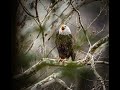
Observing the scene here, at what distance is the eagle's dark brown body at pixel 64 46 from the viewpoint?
8.44ft

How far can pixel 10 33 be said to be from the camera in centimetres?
262

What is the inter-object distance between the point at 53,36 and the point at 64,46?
0.37 ft

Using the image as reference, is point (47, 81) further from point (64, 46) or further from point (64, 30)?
point (64, 30)

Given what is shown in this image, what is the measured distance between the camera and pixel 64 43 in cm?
258

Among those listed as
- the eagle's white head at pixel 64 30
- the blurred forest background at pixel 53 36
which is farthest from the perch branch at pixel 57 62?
the eagle's white head at pixel 64 30

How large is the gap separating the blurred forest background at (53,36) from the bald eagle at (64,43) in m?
0.03

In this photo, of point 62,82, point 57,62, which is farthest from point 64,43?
point 62,82

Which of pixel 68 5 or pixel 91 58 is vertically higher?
pixel 68 5

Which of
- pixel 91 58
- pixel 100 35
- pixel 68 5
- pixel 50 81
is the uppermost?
pixel 68 5

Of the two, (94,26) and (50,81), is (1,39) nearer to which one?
(50,81)

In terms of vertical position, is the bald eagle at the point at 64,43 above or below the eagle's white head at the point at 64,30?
below

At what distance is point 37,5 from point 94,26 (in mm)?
466

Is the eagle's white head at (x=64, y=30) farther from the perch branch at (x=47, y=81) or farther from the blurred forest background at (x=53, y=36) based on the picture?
the perch branch at (x=47, y=81)
